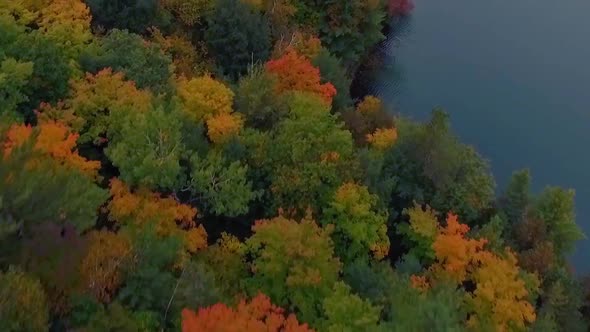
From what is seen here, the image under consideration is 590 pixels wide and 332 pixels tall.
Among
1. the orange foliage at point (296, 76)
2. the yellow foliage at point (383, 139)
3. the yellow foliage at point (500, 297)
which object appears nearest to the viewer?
the yellow foliage at point (500, 297)

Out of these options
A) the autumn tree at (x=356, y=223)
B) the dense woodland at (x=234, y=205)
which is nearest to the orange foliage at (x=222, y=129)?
the dense woodland at (x=234, y=205)

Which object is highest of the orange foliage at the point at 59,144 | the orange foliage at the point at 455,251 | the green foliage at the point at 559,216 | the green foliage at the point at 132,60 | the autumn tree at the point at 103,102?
the green foliage at the point at 559,216

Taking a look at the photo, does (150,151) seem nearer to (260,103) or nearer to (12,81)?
(12,81)

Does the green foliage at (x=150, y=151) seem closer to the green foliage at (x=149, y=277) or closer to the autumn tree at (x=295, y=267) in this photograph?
the green foliage at (x=149, y=277)

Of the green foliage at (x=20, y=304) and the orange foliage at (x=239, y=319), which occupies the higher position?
the orange foliage at (x=239, y=319)

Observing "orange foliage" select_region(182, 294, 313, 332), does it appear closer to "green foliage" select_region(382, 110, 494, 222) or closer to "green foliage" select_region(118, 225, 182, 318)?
"green foliage" select_region(118, 225, 182, 318)

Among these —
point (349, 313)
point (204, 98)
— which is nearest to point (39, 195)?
point (349, 313)

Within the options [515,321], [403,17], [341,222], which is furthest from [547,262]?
[403,17]
